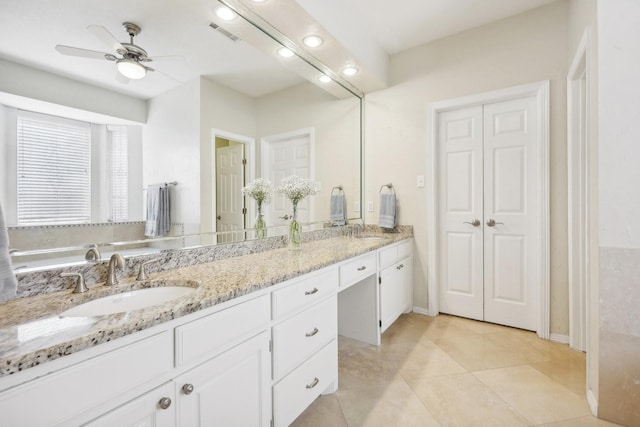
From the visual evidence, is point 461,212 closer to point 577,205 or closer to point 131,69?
point 577,205

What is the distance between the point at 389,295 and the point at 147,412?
73.9 inches

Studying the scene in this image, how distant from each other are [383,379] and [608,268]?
4.35 feet

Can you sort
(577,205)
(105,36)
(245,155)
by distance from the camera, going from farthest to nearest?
(577,205)
(245,155)
(105,36)

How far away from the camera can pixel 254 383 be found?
3.63 ft

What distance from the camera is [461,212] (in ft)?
8.82

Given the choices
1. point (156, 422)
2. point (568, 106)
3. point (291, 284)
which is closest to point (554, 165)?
point (568, 106)

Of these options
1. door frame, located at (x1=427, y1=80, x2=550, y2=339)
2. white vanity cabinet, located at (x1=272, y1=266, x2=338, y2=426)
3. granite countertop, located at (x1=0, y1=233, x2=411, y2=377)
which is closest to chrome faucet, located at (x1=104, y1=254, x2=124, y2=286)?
granite countertop, located at (x1=0, y1=233, x2=411, y2=377)

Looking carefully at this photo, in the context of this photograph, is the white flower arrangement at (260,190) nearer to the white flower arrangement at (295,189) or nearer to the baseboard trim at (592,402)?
the white flower arrangement at (295,189)

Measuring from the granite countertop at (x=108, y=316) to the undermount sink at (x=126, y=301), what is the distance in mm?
20

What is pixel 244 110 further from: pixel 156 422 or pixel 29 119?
pixel 156 422

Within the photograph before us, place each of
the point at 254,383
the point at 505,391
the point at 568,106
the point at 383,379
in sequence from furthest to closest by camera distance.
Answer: the point at 568,106 → the point at 383,379 → the point at 505,391 → the point at 254,383

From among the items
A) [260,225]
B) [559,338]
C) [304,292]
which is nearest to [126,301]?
[304,292]

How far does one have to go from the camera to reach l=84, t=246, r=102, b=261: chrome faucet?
45.0 inches

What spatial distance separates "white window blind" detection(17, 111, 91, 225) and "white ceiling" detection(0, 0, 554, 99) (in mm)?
210
